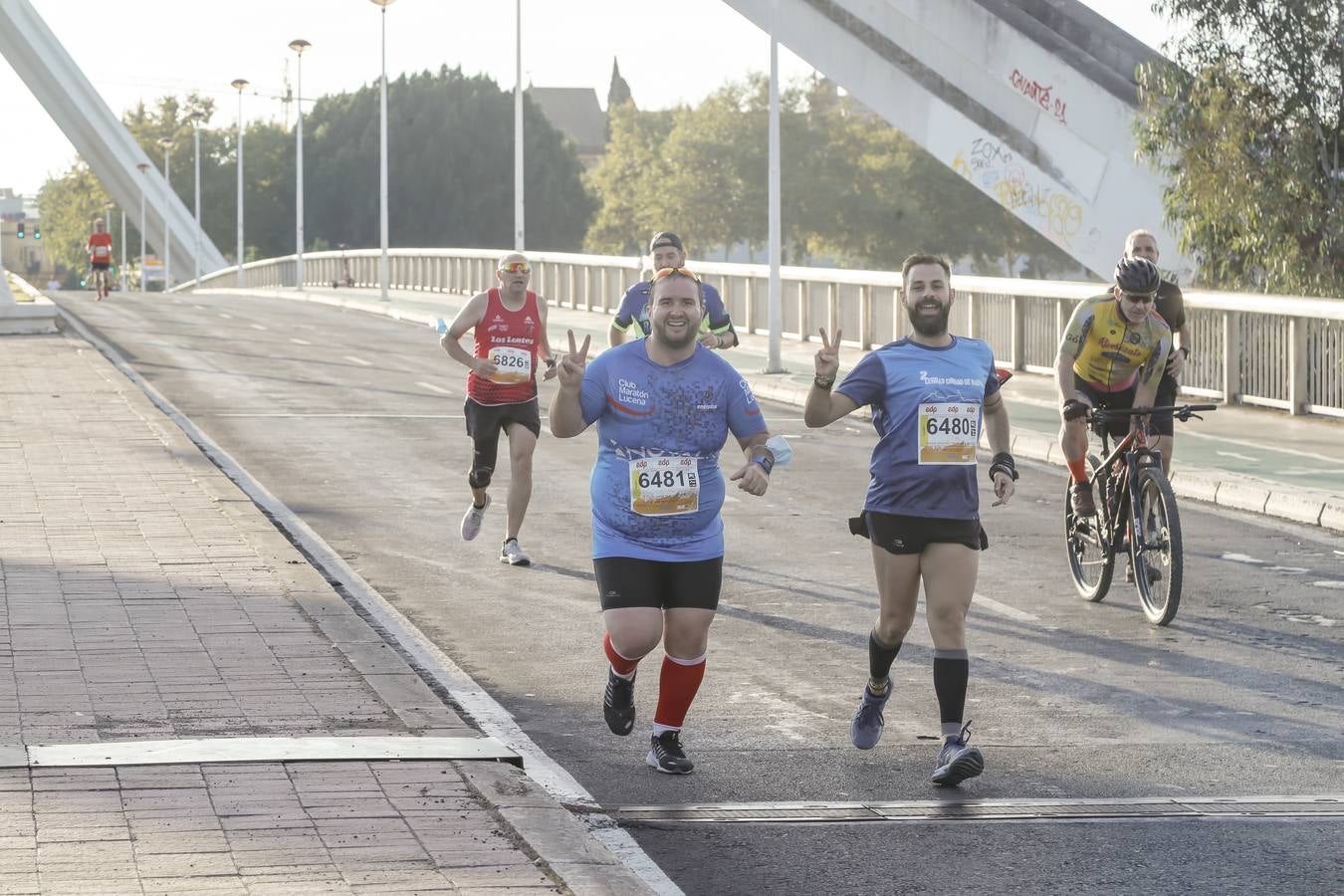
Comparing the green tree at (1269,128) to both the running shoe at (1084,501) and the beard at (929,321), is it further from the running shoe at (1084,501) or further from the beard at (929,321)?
the beard at (929,321)

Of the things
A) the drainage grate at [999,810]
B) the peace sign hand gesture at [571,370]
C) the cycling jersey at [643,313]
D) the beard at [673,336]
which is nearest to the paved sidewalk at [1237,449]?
→ the cycling jersey at [643,313]

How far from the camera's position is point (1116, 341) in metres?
10.9

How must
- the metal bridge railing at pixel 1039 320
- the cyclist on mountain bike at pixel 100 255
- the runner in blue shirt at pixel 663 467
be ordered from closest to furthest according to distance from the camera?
the runner in blue shirt at pixel 663 467, the metal bridge railing at pixel 1039 320, the cyclist on mountain bike at pixel 100 255

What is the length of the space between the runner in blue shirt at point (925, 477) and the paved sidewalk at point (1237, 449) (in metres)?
7.36

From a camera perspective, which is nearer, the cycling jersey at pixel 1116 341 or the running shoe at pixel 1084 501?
the cycling jersey at pixel 1116 341

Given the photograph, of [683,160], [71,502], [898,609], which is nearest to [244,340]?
[71,502]

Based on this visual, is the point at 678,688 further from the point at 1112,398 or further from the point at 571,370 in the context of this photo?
the point at 1112,398

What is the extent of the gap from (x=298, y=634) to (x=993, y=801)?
346cm

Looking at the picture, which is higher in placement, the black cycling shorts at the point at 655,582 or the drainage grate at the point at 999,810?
the black cycling shorts at the point at 655,582

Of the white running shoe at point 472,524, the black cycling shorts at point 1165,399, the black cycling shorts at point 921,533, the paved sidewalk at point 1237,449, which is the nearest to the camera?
the black cycling shorts at point 921,533

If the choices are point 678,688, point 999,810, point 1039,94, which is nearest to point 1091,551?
point 678,688

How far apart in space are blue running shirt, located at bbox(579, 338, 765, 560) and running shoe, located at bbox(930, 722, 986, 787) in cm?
105

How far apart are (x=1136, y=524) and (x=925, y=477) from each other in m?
3.56

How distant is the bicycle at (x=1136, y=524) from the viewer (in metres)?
10.3
